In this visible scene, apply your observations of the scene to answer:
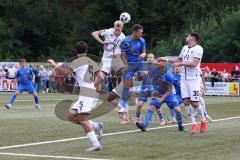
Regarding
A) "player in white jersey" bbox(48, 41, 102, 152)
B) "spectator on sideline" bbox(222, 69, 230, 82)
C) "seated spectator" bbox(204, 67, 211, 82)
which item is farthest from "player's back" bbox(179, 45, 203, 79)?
"seated spectator" bbox(204, 67, 211, 82)

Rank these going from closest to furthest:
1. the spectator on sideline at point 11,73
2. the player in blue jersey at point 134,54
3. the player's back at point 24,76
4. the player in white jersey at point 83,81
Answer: the player in white jersey at point 83,81 → the player in blue jersey at point 134,54 → the player's back at point 24,76 → the spectator on sideline at point 11,73

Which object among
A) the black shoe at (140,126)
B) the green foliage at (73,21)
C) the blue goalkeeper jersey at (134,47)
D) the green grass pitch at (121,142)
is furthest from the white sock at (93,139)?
the green foliage at (73,21)

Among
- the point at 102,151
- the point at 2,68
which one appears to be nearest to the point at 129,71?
the point at 102,151

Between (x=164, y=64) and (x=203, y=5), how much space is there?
61770 mm

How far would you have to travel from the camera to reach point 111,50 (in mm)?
17078

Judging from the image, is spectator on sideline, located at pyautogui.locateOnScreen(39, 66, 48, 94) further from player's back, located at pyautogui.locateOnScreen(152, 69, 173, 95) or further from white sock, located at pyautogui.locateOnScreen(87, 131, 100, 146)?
white sock, located at pyautogui.locateOnScreen(87, 131, 100, 146)

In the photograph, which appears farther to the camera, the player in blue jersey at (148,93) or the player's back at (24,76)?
the player's back at (24,76)

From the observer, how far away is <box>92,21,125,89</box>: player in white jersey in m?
16.7

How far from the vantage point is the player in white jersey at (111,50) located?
54.9 feet

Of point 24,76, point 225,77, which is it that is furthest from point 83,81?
point 225,77

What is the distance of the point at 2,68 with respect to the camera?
1797 inches

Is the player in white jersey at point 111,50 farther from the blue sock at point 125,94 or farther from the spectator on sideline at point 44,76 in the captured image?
the spectator on sideline at point 44,76

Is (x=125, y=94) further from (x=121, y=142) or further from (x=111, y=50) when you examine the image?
(x=121, y=142)

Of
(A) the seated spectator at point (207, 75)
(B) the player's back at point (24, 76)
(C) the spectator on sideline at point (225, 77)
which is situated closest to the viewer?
(B) the player's back at point (24, 76)
